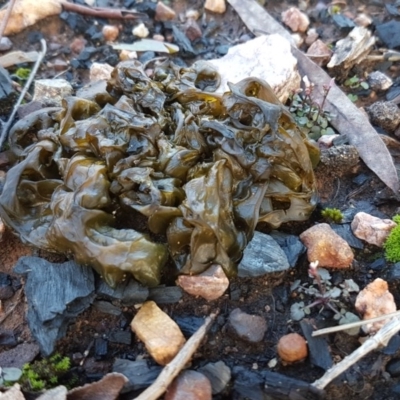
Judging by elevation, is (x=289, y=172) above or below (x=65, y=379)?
above

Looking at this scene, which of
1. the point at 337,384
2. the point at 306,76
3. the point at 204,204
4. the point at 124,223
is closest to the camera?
the point at 337,384

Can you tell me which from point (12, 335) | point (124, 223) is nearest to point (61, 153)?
point (124, 223)

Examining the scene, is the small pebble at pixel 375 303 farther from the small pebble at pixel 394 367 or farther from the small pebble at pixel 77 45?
the small pebble at pixel 77 45

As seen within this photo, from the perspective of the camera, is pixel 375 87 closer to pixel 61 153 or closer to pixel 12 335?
pixel 61 153

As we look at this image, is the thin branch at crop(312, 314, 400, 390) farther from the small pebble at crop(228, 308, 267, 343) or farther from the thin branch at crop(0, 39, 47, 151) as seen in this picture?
the thin branch at crop(0, 39, 47, 151)

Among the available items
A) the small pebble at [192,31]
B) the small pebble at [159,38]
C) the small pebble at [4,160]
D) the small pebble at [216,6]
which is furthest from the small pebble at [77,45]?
the small pebble at [4,160]

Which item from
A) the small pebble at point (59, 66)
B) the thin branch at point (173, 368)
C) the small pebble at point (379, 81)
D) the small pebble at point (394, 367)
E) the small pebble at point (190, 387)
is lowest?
the small pebble at point (394, 367)

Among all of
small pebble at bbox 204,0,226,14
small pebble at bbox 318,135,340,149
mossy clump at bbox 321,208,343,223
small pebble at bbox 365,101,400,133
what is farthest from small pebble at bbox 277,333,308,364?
small pebble at bbox 204,0,226,14
